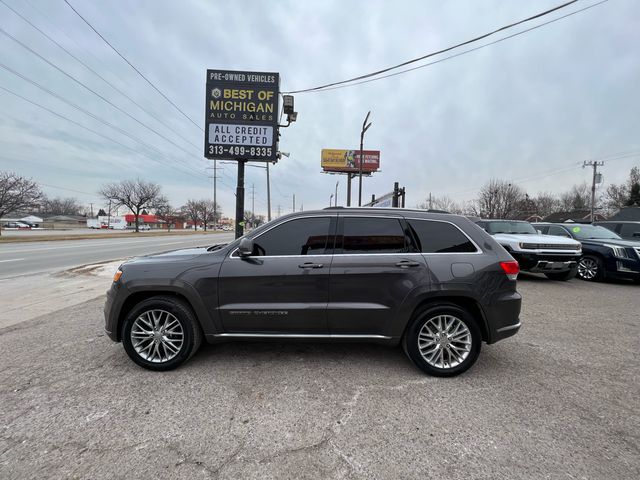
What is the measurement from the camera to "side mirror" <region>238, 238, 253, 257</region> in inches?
117

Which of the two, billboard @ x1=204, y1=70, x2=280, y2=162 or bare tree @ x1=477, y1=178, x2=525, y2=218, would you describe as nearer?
billboard @ x1=204, y1=70, x2=280, y2=162

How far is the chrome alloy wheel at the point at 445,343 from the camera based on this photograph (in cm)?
302

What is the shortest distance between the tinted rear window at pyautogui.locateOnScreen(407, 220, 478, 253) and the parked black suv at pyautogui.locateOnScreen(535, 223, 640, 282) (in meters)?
7.93

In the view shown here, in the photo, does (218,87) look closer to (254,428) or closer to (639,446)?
(254,428)

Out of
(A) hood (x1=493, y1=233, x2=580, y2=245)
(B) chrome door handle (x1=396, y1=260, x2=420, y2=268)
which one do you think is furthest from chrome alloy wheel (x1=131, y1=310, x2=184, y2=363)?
(A) hood (x1=493, y1=233, x2=580, y2=245)

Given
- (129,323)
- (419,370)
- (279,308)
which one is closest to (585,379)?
(419,370)

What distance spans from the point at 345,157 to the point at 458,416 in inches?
1965

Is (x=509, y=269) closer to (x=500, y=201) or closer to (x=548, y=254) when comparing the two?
(x=548, y=254)

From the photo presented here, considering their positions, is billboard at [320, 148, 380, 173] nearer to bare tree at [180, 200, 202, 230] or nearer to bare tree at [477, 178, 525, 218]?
bare tree at [477, 178, 525, 218]

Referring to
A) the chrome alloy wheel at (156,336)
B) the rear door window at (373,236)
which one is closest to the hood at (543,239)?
the rear door window at (373,236)

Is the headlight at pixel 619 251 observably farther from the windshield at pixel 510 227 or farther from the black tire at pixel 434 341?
the black tire at pixel 434 341

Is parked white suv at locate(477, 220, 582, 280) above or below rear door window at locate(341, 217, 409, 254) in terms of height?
below

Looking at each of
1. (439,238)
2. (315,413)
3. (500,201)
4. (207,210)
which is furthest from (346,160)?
(207,210)

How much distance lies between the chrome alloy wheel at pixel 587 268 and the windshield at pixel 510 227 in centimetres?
142
